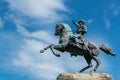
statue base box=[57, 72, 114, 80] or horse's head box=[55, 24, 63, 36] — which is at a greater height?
horse's head box=[55, 24, 63, 36]

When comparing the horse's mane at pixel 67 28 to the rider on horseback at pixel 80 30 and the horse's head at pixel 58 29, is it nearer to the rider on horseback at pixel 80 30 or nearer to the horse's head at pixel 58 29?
the horse's head at pixel 58 29

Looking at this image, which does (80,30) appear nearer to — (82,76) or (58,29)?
(58,29)

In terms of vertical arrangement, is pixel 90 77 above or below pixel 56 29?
below

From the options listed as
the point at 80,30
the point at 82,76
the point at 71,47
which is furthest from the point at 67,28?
the point at 82,76

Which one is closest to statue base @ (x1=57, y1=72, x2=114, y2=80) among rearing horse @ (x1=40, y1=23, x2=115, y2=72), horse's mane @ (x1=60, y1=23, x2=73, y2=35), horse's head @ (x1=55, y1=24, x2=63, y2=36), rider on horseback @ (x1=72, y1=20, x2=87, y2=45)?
rearing horse @ (x1=40, y1=23, x2=115, y2=72)

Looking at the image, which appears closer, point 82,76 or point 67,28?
point 82,76

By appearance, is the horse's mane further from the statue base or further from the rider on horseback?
the statue base

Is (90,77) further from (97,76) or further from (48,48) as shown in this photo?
(48,48)

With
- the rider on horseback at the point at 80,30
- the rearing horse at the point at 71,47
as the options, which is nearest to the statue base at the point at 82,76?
the rearing horse at the point at 71,47

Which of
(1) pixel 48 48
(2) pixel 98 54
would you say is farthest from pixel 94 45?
(1) pixel 48 48

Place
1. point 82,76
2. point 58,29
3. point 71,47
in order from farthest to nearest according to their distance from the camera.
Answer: point 58,29, point 71,47, point 82,76

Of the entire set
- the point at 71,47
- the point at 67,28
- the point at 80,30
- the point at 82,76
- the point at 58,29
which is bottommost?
the point at 82,76

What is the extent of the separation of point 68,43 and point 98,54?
1.72 meters

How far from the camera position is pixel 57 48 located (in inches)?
1201
